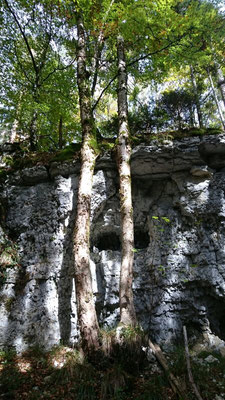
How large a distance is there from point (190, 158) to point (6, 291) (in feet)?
23.2

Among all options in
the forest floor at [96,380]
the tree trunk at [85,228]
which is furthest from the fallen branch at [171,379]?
the tree trunk at [85,228]

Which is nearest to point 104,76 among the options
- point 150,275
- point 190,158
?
point 190,158

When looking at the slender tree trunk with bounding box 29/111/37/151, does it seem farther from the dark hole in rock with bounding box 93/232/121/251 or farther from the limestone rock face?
the dark hole in rock with bounding box 93/232/121/251

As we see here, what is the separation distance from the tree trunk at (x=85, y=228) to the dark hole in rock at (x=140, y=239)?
10.4ft

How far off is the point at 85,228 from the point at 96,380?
303cm

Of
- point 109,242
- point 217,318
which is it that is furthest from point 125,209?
point 217,318

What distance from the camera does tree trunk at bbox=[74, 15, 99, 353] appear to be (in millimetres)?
4648

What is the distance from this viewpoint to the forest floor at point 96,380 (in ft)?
12.7

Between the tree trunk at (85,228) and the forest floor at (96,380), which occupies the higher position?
the tree trunk at (85,228)

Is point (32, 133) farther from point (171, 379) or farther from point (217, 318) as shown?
point (217, 318)

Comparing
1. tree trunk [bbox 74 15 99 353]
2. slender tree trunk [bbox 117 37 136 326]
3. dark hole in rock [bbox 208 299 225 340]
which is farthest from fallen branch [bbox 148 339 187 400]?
dark hole in rock [bbox 208 299 225 340]

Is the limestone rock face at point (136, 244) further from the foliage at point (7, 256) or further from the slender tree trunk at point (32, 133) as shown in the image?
the slender tree trunk at point (32, 133)

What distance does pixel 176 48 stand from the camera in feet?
24.3

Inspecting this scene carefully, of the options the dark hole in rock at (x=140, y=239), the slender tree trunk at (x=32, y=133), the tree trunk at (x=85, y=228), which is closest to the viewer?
the tree trunk at (x=85, y=228)
